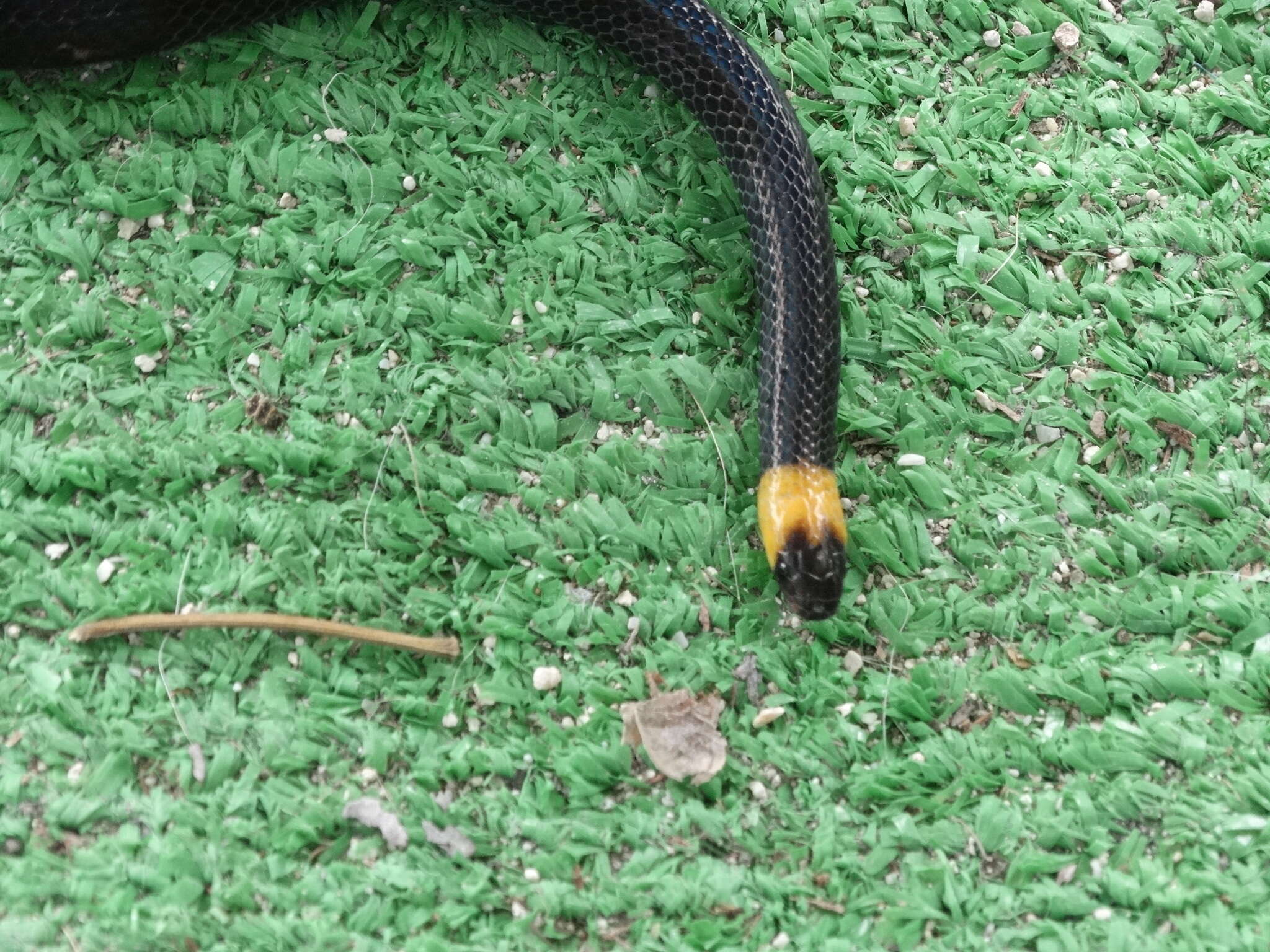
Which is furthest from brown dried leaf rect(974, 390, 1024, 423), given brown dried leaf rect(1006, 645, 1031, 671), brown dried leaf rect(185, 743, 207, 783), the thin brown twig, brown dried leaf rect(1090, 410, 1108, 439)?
brown dried leaf rect(185, 743, 207, 783)

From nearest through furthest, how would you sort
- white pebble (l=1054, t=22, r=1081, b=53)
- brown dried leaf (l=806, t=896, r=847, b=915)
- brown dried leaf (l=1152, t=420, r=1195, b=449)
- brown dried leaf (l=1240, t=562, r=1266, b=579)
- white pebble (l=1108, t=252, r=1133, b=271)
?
1. brown dried leaf (l=806, t=896, r=847, b=915)
2. brown dried leaf (l=1240, t=562, r=1266, b=579)
3. brown dried leaf (l=1152, t=420, r=1195, b=449)
4. white pebble (l=1108, t=252, r=1133, b=271)
5. white pebble (l=1054, t=22, r=1081, b=53)

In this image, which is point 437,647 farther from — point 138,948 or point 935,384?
point 935,384

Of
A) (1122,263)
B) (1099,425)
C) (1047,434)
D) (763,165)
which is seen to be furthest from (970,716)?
(763,165)

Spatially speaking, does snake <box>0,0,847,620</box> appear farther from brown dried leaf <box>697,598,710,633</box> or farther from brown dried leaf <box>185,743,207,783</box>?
brown dried leaf <box>185,743,207,783</box>

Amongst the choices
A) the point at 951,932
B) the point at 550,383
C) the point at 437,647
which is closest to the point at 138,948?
the point at 437,647

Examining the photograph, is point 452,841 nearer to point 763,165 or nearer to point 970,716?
point 970,716
